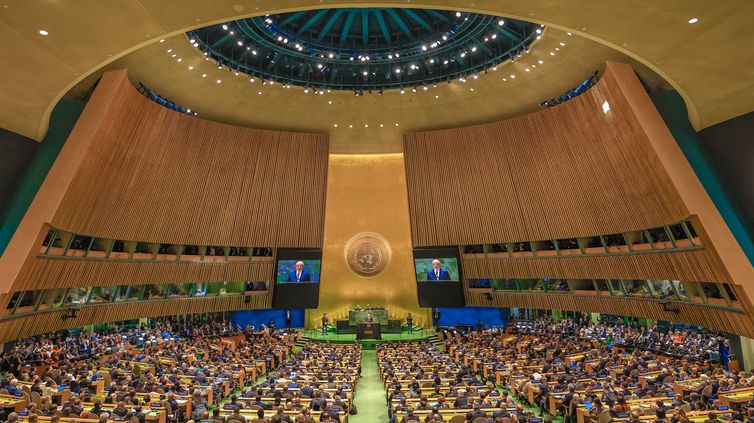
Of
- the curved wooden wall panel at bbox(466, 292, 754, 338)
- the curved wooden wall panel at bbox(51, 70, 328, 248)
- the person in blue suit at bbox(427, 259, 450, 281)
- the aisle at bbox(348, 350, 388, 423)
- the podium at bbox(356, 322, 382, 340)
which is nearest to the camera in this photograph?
the aisle at bbox(348, 350, 388, 423)

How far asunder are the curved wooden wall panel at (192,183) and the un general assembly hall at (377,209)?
119 mm

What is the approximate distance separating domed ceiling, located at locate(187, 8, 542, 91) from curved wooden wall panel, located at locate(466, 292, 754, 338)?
10817 millimetres

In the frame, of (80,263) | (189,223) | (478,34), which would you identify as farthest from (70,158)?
(478,34)

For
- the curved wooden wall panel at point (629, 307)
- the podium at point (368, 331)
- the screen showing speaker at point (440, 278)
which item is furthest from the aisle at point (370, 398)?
the curved wooden wall panel at point (629, 307)

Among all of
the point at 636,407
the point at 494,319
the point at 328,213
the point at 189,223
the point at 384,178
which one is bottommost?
the point at 636,407

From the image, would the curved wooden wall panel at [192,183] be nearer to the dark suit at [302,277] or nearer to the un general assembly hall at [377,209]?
the un general assembly hall at [377,209]

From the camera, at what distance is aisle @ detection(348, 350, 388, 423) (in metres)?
11.8

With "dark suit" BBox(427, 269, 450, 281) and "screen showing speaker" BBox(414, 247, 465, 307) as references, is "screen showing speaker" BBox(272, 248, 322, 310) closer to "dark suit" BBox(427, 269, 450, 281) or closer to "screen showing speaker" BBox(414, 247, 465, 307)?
"screen showing speaker" BBox(414, 247, 465, 307)

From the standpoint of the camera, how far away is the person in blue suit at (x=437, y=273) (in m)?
23.2

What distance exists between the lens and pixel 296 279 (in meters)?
23.5

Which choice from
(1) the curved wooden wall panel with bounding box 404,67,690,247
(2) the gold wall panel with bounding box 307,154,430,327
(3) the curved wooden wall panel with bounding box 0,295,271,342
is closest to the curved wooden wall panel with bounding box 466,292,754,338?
(1) the curved wooden wall panel with bounding box 404,67,690,247

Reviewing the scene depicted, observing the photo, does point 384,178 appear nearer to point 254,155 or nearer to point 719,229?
point 254,155

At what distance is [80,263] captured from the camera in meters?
15.9

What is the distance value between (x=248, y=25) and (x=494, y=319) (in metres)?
20.5
